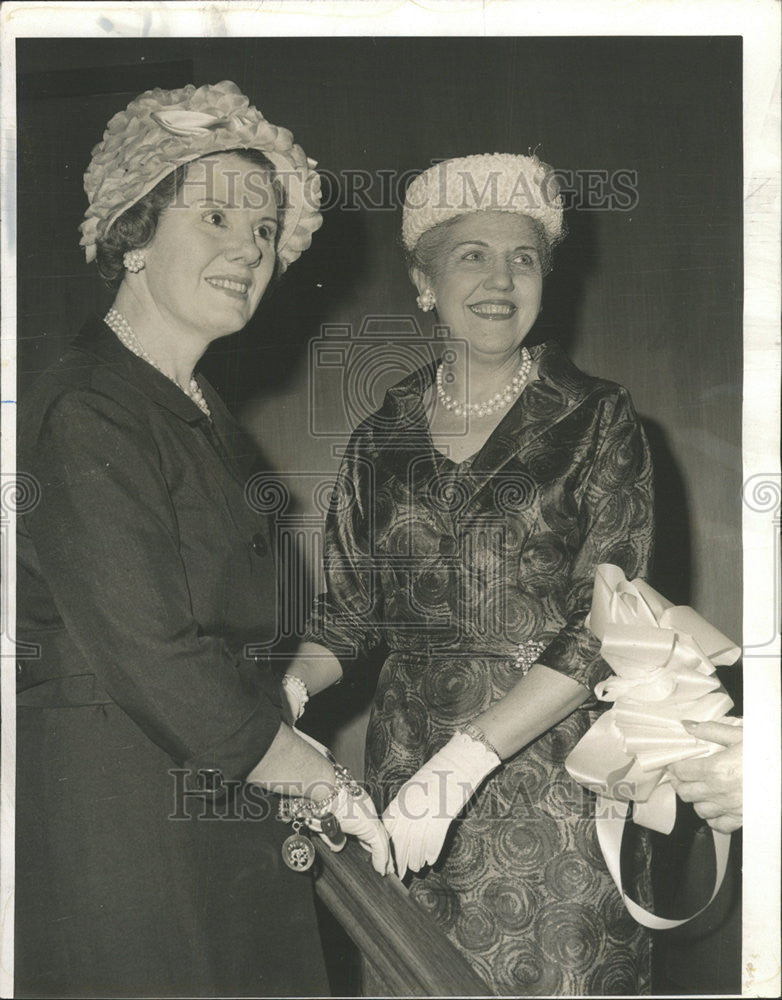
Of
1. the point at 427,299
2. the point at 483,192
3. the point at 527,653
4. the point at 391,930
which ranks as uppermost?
the point at 483,192

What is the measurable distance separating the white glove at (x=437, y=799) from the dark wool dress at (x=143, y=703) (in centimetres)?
16

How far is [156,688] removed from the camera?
141 centimetres

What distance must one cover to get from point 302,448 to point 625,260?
0.55 metres

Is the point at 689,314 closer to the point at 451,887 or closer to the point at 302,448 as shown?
the point at 302,448

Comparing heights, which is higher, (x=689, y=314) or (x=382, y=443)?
(x=689, y=314)

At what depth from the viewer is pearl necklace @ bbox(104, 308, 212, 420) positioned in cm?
149

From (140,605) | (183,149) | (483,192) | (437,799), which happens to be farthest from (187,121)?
(437,799)

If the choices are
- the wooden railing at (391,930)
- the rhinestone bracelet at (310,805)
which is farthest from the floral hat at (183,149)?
the wooden railing at (391,930)

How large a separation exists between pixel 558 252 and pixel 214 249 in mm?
495

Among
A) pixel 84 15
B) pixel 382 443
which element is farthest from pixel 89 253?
pixel 382 443

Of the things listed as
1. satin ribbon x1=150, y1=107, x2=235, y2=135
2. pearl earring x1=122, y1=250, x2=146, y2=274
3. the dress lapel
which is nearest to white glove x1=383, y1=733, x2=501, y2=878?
the dress lapel

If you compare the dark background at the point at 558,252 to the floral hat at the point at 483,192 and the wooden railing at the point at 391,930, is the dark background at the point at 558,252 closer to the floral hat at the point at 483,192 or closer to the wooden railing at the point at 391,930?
the floral hat at the point at 483,192

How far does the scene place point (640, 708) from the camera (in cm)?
150

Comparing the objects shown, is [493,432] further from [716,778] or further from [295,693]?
[716,778]
